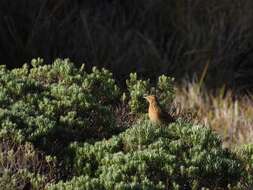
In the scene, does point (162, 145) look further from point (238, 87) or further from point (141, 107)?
point (238, 87)

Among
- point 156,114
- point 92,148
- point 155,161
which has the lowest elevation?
point 155,161

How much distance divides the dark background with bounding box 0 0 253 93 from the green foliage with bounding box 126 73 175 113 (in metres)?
→ 1.10

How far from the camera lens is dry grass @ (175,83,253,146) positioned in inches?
264

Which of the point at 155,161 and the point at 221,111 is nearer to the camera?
the point at 155,161

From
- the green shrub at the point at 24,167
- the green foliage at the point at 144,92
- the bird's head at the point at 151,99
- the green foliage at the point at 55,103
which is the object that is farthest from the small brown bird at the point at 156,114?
the green shrub at the point at 24,167

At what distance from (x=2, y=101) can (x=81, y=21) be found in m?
2.97

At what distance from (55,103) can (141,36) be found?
2754 millimetres

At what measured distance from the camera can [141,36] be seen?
851 cm

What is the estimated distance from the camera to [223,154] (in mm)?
5383

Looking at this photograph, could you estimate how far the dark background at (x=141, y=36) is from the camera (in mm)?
8008

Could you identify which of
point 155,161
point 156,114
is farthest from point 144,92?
point 155,161

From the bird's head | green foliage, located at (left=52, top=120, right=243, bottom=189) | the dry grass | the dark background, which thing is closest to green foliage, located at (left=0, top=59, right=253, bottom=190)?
green foliage, located at (left=52, top=120, right=243, bottom=189)

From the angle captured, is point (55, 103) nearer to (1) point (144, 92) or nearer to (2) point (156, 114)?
(2) point (156, 114)

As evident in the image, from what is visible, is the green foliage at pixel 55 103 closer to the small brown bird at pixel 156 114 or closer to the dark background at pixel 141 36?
the small brown bird at pixel 156 114
